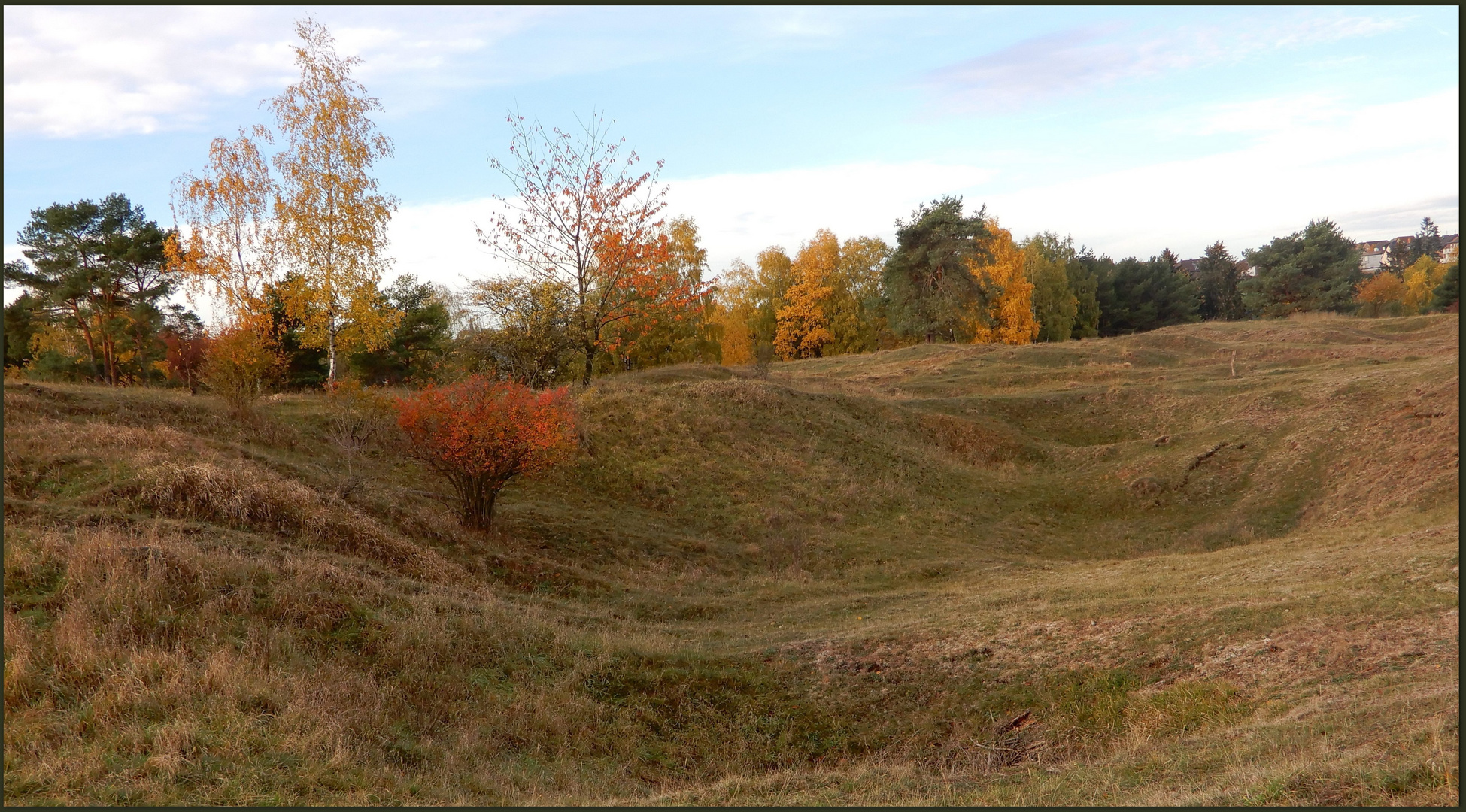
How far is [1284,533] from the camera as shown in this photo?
19812 millimetres

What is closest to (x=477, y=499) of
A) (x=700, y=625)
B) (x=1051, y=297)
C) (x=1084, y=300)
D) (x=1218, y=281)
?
(x=700, y=625)

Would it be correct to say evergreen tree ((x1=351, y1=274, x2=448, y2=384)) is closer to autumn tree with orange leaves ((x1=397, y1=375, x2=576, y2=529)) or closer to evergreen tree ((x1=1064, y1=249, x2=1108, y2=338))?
autumn tree with orange leaves ((x1=397, y1=375, x2=576, y2=529))

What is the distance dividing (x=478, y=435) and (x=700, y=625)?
21.1ft

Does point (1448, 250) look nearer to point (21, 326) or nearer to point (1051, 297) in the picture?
point (1051, 297)

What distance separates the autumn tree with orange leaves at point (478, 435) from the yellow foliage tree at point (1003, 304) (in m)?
48.5

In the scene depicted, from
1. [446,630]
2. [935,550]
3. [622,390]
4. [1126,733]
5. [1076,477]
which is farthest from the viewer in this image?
[622,390]

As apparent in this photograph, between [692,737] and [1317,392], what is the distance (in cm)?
2805

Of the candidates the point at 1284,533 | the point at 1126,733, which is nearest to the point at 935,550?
the point at 1284,533

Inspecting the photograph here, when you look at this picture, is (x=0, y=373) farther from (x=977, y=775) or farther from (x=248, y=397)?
(x=248, y=397)

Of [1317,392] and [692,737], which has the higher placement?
[1317,392]

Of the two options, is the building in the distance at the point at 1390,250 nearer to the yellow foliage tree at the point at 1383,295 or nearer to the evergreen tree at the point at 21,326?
the yellow foliage tree at the point at 1383,295

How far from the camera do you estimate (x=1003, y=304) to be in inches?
2397

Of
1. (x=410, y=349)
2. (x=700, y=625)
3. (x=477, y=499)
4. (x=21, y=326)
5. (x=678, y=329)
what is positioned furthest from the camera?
(x=678, y=329)

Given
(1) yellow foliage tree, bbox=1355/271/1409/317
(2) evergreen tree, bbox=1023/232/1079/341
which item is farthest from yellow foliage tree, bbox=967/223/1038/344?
(1) yellow foliage tree, bbox=1355/271/1409/317
